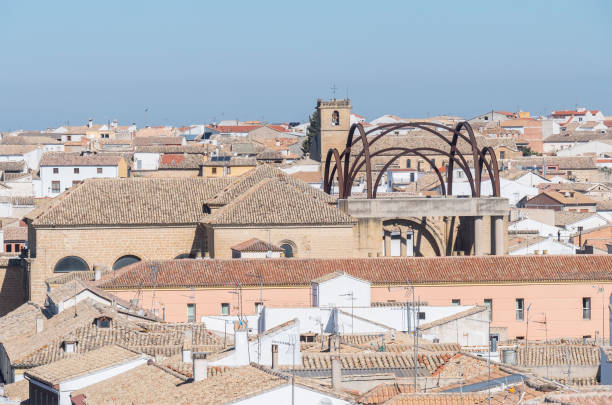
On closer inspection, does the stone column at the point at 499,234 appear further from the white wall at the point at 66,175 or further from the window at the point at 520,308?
the white wall at the point at 66,175

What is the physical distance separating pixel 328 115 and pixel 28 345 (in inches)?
2586

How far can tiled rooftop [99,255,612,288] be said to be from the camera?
47.1m

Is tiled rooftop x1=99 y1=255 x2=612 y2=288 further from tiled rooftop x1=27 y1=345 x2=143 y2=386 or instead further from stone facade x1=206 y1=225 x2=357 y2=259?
tiled rooftop x1=27 y1=345 x2=143 y2=386

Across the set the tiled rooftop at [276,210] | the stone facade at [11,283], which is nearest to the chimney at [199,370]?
the tiled rooftop at [276,210]

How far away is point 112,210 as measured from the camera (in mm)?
54469

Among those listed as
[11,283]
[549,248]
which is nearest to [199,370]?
[11,283]

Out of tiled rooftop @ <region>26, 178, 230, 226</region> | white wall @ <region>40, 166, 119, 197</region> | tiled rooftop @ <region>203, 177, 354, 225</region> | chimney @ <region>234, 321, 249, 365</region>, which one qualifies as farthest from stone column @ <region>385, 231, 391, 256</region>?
white wall @ <region>40, 166, 119, 197</region>

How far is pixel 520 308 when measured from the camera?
47656 millimetres

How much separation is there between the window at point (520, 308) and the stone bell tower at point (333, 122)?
52.3 metres

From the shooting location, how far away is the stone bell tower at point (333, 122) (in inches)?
3935

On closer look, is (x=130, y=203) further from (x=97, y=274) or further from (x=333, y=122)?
(x=333, y=122)

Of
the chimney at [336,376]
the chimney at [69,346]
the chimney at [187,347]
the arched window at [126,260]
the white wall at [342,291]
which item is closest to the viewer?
the chimney at [336,376]

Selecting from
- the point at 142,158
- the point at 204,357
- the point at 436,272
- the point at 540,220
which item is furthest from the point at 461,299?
the point at 142,158

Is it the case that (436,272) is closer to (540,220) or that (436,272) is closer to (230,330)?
(230,330)
